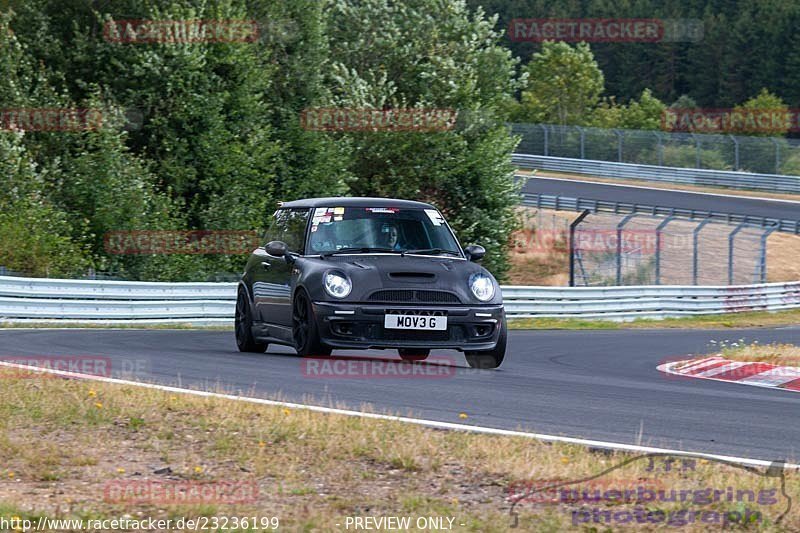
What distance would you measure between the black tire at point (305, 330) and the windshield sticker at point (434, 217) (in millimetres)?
1696

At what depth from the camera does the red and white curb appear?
43.6 feet

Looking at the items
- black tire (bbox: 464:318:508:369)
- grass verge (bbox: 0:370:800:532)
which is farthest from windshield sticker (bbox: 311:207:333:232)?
grass verge (bbox: 0:370:800:532)

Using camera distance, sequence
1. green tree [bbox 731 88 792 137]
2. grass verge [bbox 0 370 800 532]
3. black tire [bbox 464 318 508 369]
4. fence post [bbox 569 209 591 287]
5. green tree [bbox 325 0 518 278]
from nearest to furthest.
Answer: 1. grass verge [bbox 0 370 800 532]
2. black tire [bbox 464 318 508 369]
3. fence post [bbox 569 209 591 287]
4. green tree [bbox 325 0 518 278]
5. green tree [bbox 731 88 792 137]

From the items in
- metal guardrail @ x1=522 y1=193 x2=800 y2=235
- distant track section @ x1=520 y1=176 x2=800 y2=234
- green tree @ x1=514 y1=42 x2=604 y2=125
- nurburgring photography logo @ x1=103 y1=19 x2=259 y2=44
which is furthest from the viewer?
green tree @ x1=514 y1=42 x2=604 y2=125

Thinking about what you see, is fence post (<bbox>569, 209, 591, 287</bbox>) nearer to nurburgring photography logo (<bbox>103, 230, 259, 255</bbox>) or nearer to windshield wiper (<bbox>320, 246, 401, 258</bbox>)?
nurburgring photography logo (<bbox>103, 230, 259, 255</bbox>)

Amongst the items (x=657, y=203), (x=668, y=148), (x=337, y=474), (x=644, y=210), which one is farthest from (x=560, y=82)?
(x=337, y=474)

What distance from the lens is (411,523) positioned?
5086mm

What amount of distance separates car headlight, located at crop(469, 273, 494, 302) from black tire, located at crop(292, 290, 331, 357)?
1.47 metres

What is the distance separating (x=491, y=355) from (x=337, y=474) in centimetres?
583

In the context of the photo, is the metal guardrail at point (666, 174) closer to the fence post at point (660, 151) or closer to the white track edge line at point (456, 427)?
the fence post at point (660, 151)

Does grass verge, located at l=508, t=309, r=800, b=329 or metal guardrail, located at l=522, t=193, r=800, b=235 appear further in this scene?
metal guardrail, located at l=522, t=193, r=800, b=235

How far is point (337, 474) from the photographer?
20.2 feet

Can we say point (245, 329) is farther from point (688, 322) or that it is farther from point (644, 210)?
point (644, 210)

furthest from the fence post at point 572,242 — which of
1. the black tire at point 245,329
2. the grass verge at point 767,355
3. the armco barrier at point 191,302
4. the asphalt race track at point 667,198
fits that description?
the asphalt race track at point 667,198
